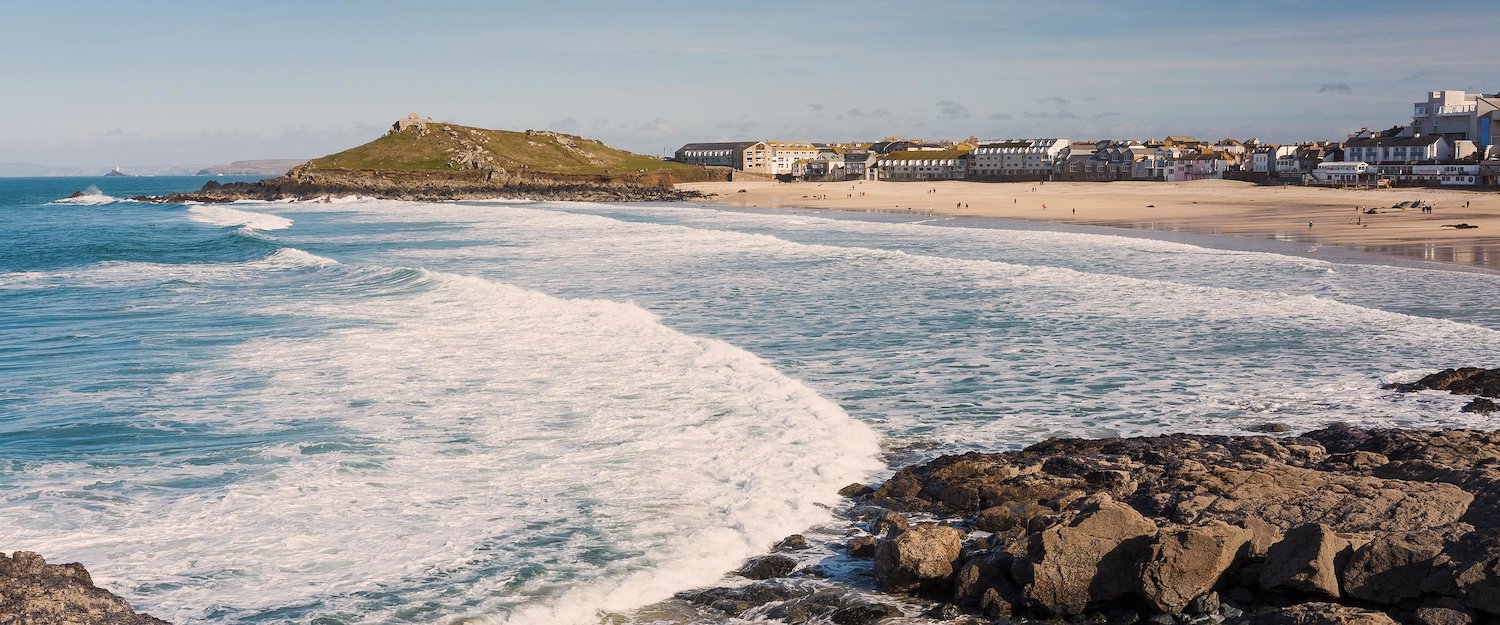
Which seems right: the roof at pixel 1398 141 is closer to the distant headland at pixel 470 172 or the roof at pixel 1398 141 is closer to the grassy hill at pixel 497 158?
the distant headland at pixel 470 172

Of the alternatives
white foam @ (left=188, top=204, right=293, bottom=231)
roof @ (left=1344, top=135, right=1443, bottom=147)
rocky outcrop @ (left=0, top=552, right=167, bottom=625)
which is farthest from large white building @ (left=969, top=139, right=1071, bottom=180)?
rocky outcrop @ (left=0, top=552, right=167, bottom=625)

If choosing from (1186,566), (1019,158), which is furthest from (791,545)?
(1019,158)

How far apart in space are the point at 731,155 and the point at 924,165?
40358 mm

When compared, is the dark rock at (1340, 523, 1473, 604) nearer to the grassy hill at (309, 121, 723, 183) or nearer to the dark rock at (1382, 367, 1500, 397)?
the dark rock at (1382, 367, 1500, 397)

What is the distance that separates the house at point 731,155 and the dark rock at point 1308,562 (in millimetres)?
166815

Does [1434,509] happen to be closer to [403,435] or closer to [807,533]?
[807,533]

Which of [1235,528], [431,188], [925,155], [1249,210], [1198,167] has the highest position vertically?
[925,155]

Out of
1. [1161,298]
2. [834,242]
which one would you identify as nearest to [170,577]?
[1161,298]

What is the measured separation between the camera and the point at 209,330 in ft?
67.8

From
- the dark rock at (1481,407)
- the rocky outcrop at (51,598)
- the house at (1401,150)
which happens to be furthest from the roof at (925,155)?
the rocky outcrop at (51,598)

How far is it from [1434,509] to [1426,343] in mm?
10906

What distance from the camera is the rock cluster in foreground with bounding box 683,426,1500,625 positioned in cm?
675

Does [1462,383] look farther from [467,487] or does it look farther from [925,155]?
[925,155]

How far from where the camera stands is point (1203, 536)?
23.5 ft
